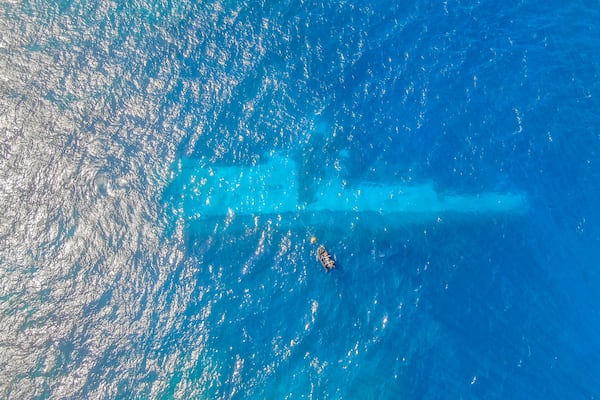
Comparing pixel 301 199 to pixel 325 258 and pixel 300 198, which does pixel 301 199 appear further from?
pixel 325 258

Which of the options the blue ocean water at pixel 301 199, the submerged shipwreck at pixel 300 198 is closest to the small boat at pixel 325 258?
the blue ocean water at pixel 301 199

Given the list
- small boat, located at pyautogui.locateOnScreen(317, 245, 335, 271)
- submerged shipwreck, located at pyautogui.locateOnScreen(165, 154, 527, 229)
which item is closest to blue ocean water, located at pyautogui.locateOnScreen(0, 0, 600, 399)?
submerged shipwreck, located at pyautogui.locateOnScreen(165, 154, 527, 229)

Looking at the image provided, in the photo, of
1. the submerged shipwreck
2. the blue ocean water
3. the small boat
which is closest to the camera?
the blue ocean water

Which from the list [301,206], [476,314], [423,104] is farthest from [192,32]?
[476,314]

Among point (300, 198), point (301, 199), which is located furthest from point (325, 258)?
point (300, 198)

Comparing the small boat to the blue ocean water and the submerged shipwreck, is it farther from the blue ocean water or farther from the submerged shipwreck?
the submerged shipwreck

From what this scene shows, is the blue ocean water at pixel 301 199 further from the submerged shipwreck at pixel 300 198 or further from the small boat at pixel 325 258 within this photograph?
the small boat at pixel 325 258
